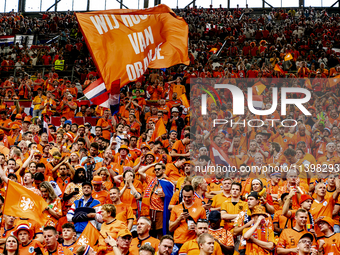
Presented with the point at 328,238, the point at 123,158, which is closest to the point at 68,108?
the point at 123,158

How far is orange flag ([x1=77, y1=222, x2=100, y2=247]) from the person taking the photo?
7234 mm

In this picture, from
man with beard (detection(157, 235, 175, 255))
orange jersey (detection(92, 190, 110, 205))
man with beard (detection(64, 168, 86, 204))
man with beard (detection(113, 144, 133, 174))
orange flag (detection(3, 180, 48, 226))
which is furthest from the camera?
man with beard (detection(113, 144, 133, 174))

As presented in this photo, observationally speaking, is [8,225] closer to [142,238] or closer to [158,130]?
[142,238]

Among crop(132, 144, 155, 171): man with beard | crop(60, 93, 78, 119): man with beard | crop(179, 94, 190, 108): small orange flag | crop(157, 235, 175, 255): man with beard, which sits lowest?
crop(157, 235, 175, 255): man with beard

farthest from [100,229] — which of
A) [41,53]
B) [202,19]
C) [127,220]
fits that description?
[202,19]

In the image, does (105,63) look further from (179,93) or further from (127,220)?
(179,93)

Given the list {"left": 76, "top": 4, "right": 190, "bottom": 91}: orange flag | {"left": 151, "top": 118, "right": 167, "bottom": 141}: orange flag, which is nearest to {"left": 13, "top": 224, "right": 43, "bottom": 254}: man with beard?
{"left": 76, "top": 4, "right": 190, "bottom": 91}: orange flag

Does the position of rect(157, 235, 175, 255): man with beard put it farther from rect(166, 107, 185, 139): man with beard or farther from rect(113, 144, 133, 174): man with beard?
rect(166, 107, 185, 139): man with beard

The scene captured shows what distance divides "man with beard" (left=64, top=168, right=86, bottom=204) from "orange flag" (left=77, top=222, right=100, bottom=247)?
146cm

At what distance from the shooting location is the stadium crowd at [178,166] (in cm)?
715

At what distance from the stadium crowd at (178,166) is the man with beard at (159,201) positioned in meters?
0.02

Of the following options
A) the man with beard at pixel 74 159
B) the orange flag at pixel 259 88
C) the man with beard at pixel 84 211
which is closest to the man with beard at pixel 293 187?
the man with beard at pixel 84 211

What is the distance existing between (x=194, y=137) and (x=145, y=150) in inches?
61.5

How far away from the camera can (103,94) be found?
34.5ft
